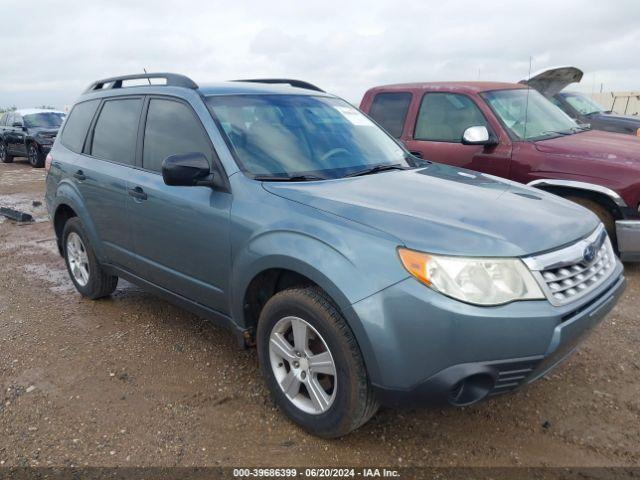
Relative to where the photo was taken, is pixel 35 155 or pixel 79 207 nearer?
pixel 79 207

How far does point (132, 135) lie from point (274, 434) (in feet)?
7.63

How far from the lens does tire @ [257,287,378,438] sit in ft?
7.70

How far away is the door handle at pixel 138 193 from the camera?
11.4ft

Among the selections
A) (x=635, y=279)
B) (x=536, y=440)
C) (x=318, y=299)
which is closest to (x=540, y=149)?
(x=635, y=279)

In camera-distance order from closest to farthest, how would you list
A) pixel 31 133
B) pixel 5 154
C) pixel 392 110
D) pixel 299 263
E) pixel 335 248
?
pixel 335 248 → pixel 299 263 → pixel 392 110 → pixel 31 133 → pixel 5 154

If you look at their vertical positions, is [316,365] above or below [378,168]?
below

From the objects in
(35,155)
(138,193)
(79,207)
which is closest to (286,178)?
(138,193)

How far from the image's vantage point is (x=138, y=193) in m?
3.52

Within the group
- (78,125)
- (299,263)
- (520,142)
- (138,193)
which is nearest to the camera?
(299,263)

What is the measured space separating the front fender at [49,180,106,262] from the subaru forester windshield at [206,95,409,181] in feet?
5.33

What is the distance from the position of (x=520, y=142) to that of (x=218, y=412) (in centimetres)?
397

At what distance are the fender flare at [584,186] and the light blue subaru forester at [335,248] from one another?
188 centimetres

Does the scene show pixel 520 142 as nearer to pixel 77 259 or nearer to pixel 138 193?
pixel 138 193

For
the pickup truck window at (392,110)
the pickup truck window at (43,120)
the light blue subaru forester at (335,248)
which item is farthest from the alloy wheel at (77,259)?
the pickup truck window at (43,120)
